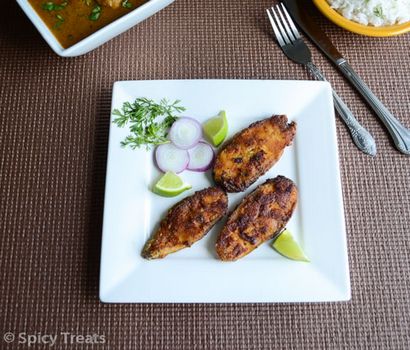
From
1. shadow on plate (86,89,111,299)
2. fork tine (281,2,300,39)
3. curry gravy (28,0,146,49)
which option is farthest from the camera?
fork tine (281,2,300,39)

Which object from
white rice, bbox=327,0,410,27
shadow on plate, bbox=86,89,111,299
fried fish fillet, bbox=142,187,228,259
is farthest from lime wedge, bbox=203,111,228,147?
white rice, bbox=327,0,410,27

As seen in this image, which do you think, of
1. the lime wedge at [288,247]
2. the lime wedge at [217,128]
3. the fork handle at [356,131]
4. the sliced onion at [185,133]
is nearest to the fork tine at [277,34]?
the fork handle at [356,131]

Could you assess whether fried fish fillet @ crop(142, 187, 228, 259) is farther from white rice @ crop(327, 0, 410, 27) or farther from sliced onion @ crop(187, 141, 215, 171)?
white rice @ crop(327, 0, 410, 27)

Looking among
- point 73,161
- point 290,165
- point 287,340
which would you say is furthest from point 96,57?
point 287,340

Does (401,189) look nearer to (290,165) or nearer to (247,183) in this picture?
(290,165)

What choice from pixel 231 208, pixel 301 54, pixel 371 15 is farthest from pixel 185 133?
pixel 371 15

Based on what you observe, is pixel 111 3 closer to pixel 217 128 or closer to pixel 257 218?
pixel 217 128
